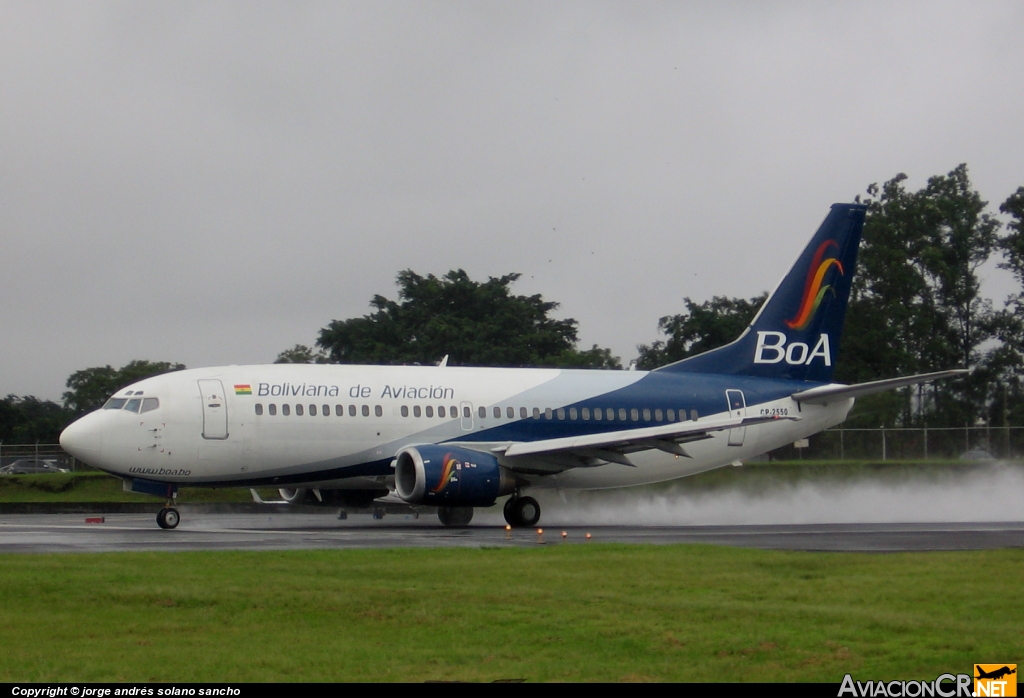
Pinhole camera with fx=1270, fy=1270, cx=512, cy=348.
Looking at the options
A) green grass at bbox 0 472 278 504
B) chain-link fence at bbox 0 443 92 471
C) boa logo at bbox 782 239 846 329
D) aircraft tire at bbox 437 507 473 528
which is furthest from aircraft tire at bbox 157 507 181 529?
chain-link fence at bbox 0 443 92 471

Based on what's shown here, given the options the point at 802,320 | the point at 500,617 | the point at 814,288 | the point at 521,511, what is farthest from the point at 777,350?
the point at 500,617

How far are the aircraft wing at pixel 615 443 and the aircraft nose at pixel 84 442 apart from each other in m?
8.53

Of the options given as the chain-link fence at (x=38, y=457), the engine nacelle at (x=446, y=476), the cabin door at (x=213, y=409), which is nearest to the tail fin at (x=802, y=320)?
the engine nacelle at (x=446, y=476)

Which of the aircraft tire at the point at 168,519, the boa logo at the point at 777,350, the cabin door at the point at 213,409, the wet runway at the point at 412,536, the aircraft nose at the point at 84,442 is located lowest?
the wet runway at the point at 412,536

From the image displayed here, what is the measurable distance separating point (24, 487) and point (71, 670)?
107ft

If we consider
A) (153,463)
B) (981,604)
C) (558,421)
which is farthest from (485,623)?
(558,421)

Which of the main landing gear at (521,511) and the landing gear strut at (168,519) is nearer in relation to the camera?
the landing gear strut at (168,519)

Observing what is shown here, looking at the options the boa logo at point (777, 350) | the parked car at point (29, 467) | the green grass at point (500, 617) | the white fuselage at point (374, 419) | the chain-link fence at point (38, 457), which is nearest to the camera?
the green grass at point (500, 617)

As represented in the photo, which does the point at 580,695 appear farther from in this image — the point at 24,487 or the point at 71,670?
the point at 24,487

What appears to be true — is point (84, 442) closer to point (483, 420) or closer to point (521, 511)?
point (483, 420)

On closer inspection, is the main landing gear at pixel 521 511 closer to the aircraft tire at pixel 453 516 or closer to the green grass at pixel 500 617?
the aircraft tire at pixel 453 516

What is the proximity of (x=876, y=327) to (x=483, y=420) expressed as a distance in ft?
136

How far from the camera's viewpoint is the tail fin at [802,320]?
1282 inches

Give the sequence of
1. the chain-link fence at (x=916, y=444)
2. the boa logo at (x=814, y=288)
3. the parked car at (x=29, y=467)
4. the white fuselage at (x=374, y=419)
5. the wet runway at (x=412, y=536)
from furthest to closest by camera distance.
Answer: the parked car at (x=29, y=467)
the chain-link fence at (x=916, y=444)
the boa logo at (x=814, y=288)
the white fuselage at (x=374, y=419)
the wet runway at (x=412, y=536)
